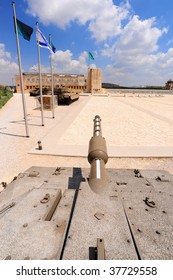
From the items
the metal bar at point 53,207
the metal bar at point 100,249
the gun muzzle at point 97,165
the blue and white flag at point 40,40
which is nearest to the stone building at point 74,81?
the blue and white flag at point 40,40

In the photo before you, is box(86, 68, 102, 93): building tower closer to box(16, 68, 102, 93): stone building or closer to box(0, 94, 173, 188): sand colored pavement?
box(16, 68, 102, 93): stone building

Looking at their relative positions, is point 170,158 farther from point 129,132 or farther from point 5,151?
point 5,151

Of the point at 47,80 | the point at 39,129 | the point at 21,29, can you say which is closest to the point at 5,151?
the point at 39,129

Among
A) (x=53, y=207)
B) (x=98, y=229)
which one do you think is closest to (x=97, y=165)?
(x=53, y=207)

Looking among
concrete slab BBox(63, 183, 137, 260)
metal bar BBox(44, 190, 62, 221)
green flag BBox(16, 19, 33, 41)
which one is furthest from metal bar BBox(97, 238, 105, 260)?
green flag BBox(16, 19, 33, 41)

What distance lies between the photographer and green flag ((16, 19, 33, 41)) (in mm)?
9430

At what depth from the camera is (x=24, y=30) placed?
31.3 ft

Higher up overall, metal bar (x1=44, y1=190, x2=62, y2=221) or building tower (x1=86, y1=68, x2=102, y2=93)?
building tower (x1=86, y1=68, x2=102, y2=93)

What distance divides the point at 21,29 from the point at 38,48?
2004 millimetres

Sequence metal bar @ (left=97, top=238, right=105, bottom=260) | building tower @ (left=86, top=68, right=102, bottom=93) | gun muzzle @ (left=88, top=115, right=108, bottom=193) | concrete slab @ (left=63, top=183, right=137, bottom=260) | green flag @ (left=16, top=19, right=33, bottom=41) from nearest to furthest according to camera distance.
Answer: metal bar @ (left=97, top=238, right=105, bottom=260) → concrete slab @ (left=63, top=183, right=137, bottom=260) → gun muzzle @ (left=88, top=115, right=108, bottom=193) → green flag @ (left=16, top=19, right=33, bottom=41) → building tower @ (left=86, top=68, right=102, bottom=93)

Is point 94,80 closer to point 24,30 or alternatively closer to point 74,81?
point 74,81

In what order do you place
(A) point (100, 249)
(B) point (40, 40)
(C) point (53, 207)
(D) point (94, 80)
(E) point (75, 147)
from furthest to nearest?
(D) point (94, 80) < (B) point (40, 40) < (E) point (75, 147) < (C) point (53, 207) < (A) point (100, 249)

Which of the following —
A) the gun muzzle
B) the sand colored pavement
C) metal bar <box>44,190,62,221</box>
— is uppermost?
the gun muzzle
